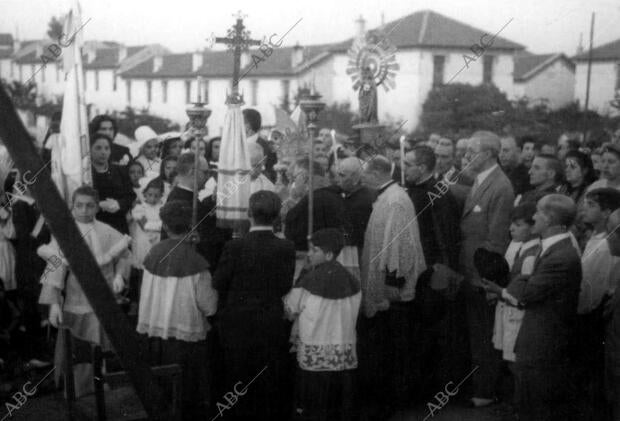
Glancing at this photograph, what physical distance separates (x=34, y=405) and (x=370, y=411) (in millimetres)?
2516

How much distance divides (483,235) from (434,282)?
1.73 feet

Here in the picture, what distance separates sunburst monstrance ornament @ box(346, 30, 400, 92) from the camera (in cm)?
1113

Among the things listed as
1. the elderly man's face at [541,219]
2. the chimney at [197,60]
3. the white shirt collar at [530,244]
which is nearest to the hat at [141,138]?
the white shirt collar at [530,244]

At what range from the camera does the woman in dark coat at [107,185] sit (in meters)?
6.57

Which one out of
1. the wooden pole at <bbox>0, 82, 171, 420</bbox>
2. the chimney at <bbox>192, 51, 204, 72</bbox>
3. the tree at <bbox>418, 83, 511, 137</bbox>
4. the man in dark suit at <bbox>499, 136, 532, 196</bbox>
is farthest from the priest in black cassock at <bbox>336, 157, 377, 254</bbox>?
the chimney at <bbox>192, 51, 204, 72</bbox>

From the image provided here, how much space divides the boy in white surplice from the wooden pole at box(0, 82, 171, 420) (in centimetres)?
273

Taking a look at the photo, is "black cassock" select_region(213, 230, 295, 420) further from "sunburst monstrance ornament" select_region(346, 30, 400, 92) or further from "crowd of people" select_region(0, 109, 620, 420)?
"sunburst monstrance ornament" select_region(346, 30, 400, 92)

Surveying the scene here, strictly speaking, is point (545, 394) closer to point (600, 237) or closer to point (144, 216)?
point (600, 237)

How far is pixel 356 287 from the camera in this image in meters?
5.19

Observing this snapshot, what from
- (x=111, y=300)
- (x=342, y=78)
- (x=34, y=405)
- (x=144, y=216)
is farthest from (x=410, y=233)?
(x=342, y=78)

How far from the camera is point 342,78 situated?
127 ft

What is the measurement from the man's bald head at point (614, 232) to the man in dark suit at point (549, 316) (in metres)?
0.34

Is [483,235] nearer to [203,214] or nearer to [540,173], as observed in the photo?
[540,173]

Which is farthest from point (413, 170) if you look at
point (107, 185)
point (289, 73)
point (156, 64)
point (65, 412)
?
point (289, 73)
